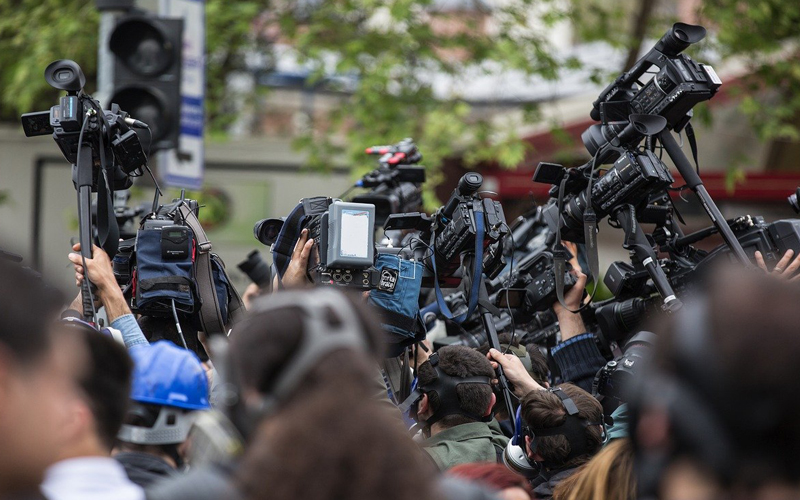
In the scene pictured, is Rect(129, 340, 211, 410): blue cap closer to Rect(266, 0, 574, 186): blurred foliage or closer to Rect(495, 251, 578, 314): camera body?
Rect(495, 251, 578, 314): camera body

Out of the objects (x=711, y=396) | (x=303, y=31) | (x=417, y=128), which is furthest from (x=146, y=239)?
(x=303, y=31)

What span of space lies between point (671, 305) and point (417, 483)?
9.04 ft

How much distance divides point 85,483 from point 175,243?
221cm

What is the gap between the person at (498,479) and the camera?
2623mm

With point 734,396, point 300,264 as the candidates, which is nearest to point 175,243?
point 300,264

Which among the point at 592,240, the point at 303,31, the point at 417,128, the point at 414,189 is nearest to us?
the point at 592,240

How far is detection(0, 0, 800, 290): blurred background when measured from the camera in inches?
417

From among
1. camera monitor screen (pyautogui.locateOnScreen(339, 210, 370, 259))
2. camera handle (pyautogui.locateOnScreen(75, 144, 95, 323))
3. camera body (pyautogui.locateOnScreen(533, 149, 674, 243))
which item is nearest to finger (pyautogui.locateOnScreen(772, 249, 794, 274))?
camera body (pyautogui.locateOnScreen(533, 149, 674, 243))

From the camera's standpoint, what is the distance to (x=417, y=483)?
1.72 m

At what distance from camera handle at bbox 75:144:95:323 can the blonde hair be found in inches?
85.1

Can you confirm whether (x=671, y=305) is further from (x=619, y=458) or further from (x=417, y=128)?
(x=417, y=128)

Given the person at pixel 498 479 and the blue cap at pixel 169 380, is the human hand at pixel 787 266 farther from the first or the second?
the blue cap at pixel 169 380

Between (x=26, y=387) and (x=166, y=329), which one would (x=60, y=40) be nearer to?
(x=166, y=329)

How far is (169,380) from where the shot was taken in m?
2.65
